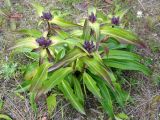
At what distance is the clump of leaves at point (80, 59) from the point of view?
98.9 inches

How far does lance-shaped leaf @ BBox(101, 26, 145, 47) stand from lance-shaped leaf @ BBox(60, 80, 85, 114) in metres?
0.51

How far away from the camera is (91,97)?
296cm

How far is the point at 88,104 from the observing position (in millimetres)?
2926

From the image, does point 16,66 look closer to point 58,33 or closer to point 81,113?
point 58,33

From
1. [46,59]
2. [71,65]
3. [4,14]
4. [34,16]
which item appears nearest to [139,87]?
[71,65]

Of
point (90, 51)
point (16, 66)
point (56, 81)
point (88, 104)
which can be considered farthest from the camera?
point (16, 66)

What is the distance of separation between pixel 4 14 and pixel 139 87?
60.4 inches

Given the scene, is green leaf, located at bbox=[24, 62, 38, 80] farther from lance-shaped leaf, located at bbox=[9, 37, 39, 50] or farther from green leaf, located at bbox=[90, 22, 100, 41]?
green leaf, located at bbox=[90, 22, 100, 41]

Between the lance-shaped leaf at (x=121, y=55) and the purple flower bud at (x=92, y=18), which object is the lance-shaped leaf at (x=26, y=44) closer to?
the purple flower bud at (x=92, y=18)

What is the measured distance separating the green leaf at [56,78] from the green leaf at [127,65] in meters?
0.35

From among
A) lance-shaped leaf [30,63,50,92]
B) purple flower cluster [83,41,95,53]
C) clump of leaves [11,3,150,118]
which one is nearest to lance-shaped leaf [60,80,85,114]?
clump of leaves [11,3,150,118]

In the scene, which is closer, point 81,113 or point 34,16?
point 81,113

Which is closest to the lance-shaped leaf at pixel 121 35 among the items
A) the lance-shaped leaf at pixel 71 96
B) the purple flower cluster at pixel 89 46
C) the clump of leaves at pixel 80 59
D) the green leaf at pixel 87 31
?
the clump of leaves at pixel 80 59

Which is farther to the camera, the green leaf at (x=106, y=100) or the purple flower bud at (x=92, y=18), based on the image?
the green leaf at (x=106, y=100)
